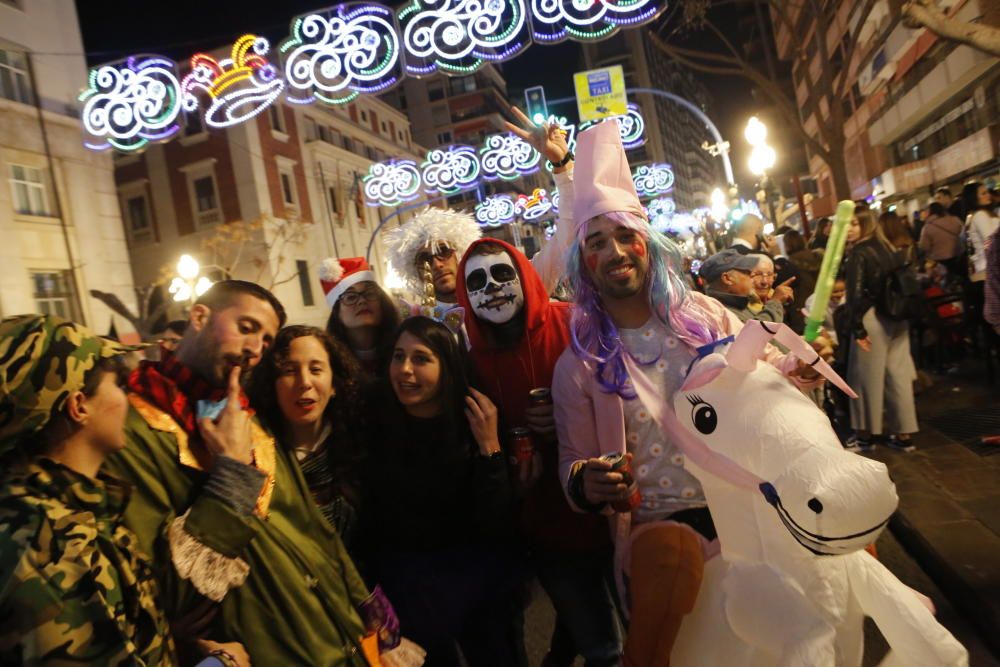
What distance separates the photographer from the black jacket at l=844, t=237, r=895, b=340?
562 cm

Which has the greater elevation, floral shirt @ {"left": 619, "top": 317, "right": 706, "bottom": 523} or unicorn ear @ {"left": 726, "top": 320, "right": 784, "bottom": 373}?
unicorn ear @ {"left": 726, "top": 320, "right": 784, "bottom": 373}

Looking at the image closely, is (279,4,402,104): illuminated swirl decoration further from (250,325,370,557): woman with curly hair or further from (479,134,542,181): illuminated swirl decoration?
(479,134,542,181): illuminated swirl decoration

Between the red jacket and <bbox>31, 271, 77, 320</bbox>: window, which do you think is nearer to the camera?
the red jacket

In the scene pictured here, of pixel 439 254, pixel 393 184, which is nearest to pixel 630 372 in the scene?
pixel 439 254

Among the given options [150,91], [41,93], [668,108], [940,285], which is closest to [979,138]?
[940,285]

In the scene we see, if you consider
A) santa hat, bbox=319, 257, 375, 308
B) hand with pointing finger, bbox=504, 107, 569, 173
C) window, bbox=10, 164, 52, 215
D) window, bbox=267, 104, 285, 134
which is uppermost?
window, bbox=267, 104, 285, 134

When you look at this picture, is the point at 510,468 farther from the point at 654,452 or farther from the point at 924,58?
the point at 924,58

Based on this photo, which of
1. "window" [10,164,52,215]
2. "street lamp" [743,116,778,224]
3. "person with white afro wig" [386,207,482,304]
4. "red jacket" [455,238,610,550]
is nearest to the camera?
"red jacket" [455,238,610,550]

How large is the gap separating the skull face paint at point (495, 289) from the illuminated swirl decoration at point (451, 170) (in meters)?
13.8

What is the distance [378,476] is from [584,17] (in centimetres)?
571

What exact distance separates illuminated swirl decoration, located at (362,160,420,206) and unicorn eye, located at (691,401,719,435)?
1487 cm

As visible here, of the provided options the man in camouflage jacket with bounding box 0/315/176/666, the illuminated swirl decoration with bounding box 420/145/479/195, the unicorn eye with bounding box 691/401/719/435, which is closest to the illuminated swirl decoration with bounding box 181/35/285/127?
the man in camouflage jacket with bounding box 0/315/176/666

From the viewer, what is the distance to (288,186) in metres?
30.0

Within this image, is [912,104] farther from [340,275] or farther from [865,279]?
[340,275]
